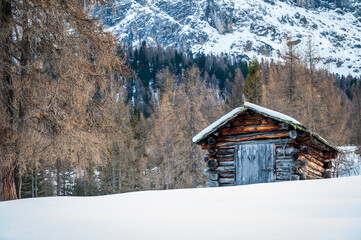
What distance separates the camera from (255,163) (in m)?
10.4

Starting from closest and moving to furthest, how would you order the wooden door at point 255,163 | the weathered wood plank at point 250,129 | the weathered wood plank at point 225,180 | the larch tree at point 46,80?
the larch tree at point 46,80, the weathered wood plank at point 250,129, the wooden door at point 255,163, the weathered wood plank at point 225,180

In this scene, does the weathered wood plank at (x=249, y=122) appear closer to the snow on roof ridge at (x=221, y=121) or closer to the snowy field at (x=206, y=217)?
the snow on roof ridge at (x=221, y=121)

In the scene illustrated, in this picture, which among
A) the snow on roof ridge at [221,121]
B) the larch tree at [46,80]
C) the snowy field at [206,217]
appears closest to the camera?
the snowy field at [206,217]

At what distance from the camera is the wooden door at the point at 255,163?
10.2 metres

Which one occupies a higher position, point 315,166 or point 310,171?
point 315,166

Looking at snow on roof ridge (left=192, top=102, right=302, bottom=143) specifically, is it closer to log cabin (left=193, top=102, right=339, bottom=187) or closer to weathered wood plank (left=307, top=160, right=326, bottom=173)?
log cabin (left=193, top=102, right=339, bottom=187)

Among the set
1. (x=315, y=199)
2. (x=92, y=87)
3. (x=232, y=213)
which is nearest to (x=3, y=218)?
(x=232, y=213)

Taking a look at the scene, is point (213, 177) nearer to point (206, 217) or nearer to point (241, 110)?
point (241, 110)

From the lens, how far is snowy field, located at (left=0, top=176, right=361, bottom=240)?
180 cm

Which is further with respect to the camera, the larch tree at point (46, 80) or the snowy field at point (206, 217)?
the larch tree at point (46, 80)

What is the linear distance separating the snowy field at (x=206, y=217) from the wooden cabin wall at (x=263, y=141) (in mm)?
6848

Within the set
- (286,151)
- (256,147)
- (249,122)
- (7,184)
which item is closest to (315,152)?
(286,151)

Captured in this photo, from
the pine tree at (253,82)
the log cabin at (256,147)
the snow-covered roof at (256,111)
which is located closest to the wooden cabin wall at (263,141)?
the log cabin at (256,147)

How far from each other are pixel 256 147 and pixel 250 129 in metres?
0.73
